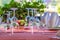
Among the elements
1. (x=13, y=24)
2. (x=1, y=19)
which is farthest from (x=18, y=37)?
(x=1, y=19)

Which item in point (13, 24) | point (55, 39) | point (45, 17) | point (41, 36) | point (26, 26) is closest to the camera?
point (55, 39)

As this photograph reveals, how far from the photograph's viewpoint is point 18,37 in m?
1.62

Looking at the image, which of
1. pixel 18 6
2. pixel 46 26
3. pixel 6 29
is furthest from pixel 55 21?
pixel 6 29

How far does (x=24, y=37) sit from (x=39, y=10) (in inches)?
30.8

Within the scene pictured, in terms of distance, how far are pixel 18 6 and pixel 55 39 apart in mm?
942

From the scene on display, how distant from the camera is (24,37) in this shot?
162 centimetres

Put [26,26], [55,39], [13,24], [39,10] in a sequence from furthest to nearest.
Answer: [39,10], [26,26], [13,24], [55,39]

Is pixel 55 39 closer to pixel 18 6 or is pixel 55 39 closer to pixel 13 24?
pixel 13 24

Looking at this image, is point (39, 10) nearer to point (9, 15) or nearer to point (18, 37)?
point (9, 15)

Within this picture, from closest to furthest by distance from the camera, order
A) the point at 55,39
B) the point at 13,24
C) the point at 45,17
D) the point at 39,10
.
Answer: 1. the point at 55,39
2. the point at 13,24
3. the point at 39,10
4. the point at 45,17

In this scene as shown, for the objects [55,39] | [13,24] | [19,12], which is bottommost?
[55,39]

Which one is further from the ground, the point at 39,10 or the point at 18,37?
the point at 39,10

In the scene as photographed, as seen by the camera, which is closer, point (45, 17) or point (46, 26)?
point (46, 26)

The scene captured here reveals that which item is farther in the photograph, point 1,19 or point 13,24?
point 1,19
